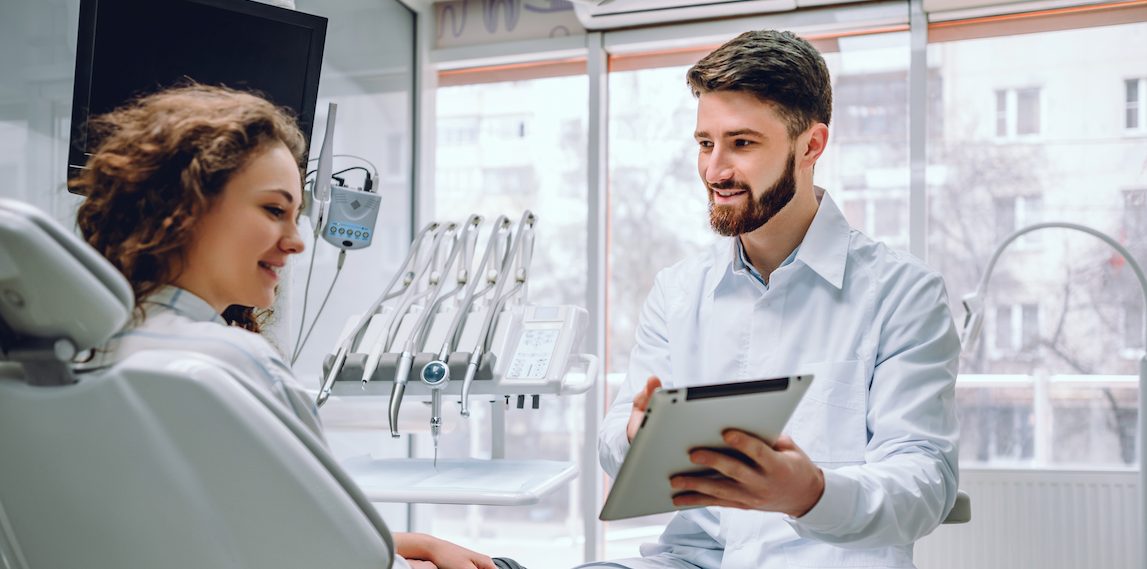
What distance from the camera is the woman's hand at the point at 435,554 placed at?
1.34 meters

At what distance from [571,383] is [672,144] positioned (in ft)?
6.13

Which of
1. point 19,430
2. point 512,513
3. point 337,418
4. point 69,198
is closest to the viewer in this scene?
point 19,430

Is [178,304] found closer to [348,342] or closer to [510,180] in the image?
[348,342]

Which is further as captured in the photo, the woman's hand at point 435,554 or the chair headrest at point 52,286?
the woman's hand at point 435,554

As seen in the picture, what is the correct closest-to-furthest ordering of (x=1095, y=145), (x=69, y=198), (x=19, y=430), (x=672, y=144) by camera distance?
(x=19, y=430) → (x=69, y=198) → (x=1095, y=145) → (x=672, y=144)

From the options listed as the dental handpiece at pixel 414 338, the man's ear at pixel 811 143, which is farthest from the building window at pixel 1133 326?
the dental handpiece at pixel 414 338

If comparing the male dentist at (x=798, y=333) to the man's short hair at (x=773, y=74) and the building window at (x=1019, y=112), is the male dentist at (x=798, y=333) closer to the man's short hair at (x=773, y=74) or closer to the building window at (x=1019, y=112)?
the man's short hair at (x=773, y=74)

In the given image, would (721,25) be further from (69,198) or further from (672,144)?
(69,198)

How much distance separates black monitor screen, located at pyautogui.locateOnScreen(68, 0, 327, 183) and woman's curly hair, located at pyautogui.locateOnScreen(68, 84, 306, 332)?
799mm

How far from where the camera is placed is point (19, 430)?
771 mm

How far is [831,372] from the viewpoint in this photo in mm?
1518

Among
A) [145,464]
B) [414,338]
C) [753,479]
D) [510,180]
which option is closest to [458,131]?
[510,180]

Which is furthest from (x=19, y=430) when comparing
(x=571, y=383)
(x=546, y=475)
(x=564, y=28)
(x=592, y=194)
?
(x=564, y=28)

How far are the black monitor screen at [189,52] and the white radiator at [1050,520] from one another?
224 centimetres
